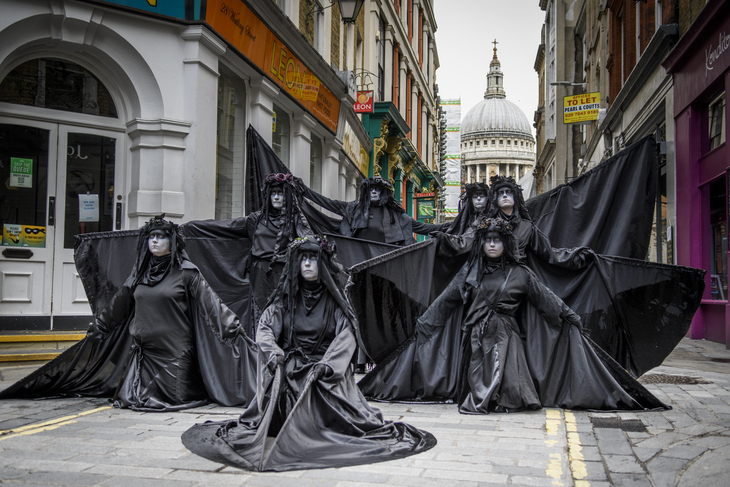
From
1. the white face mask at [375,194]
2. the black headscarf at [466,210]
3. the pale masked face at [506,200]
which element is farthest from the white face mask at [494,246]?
the white face mask at [375,194]

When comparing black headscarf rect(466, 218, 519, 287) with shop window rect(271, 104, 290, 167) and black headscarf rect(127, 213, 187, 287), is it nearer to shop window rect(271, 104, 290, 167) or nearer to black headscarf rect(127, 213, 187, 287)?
black headscarf rect(127, 213, 187, 287)

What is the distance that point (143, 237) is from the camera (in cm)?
644

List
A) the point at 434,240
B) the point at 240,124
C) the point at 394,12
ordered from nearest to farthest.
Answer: the point at 434,240
the point at 240,124
the point at 394,12

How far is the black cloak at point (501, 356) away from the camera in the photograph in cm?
605

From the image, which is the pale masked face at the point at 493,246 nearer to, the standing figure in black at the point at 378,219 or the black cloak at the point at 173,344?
the black cloak at the point at 173,344

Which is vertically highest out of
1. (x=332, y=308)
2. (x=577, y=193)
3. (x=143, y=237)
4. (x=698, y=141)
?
(x=698, y=141)

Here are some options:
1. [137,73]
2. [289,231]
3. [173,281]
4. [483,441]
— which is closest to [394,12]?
[137,73]

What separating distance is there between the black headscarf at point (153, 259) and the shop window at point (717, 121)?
9.30 meters

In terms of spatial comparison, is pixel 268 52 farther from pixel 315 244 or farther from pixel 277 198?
pixel 315 244

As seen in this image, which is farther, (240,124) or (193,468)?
(240,124)

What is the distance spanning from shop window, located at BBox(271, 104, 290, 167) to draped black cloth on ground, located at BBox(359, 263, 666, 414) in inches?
304

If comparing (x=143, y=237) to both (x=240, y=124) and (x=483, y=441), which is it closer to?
(x=483, y=441)

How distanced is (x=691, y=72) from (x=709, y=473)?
408 inches

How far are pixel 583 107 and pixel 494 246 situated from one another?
1699 centimetres
